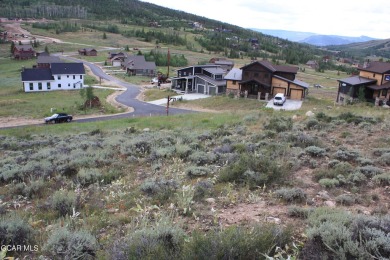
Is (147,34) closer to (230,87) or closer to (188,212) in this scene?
(230,87)

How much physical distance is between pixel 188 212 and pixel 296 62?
138163 mm

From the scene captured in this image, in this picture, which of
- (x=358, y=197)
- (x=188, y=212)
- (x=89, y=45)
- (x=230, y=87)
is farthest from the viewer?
(x=89, y=45)

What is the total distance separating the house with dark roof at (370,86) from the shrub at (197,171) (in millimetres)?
41144

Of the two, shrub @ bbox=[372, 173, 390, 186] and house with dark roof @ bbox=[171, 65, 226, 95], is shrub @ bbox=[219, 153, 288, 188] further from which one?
house with dark roof @ bbox=[171, 65, 226, 95]

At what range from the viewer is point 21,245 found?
540cm

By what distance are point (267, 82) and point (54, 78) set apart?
40.6 meters

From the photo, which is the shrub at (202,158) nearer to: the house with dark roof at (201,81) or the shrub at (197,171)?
the shrub at (197,171)

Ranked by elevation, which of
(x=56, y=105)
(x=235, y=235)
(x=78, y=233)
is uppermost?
(x=235, y=235)

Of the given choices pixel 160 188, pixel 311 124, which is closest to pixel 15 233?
pixel 160 188

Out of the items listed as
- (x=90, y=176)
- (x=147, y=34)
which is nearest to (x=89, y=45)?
(x=147, y=34)

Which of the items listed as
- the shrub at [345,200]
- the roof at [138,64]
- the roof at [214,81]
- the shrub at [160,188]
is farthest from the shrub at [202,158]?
the roof at [138,64]

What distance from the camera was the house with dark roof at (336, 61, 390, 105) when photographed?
1735 inches

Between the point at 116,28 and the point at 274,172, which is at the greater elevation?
the point at 116,28

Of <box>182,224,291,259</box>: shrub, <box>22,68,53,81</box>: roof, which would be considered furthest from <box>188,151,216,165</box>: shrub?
<box>22,68,53,81</box>: roof
